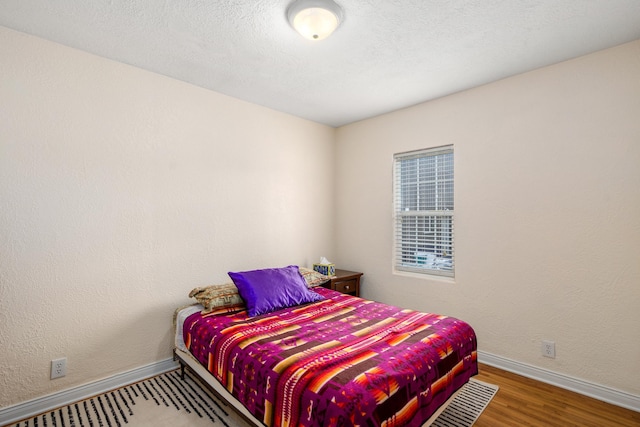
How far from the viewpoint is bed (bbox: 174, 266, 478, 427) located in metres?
1.40

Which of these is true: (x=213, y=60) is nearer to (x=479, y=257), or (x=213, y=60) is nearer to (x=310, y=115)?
(x=310, y=115)

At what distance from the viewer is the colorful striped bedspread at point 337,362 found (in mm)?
1394

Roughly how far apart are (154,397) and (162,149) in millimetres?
1979

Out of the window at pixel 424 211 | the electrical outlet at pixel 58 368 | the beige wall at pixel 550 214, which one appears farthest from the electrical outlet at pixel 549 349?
the electrical outlet at pixel 58 368

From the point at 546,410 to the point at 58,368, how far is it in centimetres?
342

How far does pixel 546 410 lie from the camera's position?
2.14 meters

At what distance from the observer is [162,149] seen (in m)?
2.74

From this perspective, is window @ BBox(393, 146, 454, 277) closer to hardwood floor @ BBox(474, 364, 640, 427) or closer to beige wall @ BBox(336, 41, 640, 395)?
beige wall @ BBox(336, 41, 640, 395)

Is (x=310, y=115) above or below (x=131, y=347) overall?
above

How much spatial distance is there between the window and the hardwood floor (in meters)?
1.15

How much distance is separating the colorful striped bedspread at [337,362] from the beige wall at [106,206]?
2.00 feet

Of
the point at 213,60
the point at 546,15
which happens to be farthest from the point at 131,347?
the point at 546,15

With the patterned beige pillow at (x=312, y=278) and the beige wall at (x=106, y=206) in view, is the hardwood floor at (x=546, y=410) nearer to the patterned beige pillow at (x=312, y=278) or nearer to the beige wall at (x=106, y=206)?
the patterned beige pillow at (x=312, y=278)

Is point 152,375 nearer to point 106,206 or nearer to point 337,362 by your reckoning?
point 106,206
